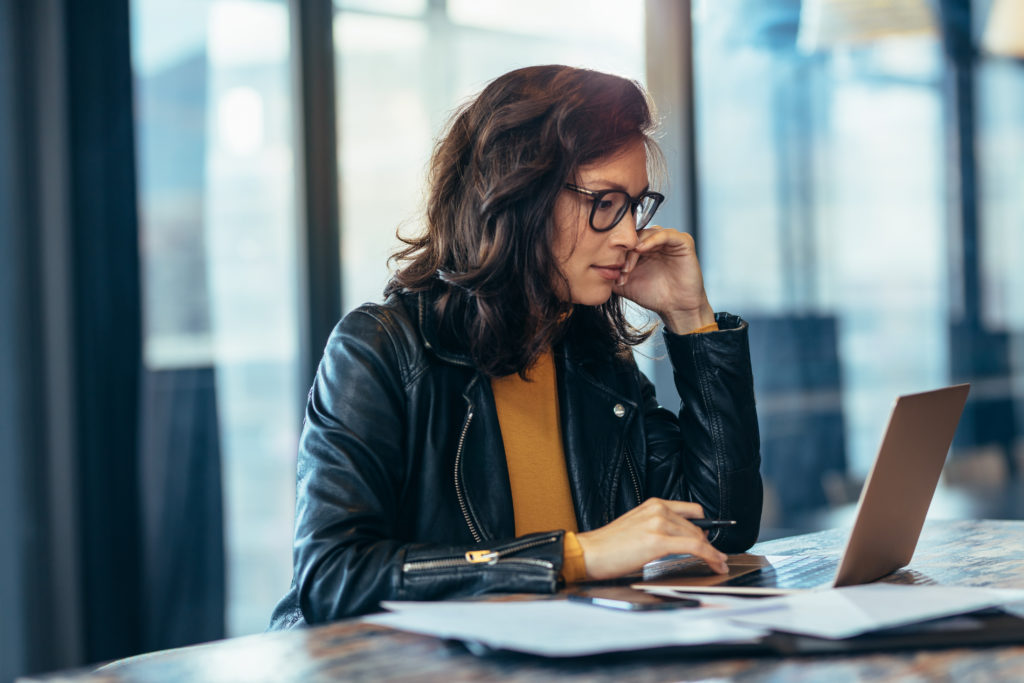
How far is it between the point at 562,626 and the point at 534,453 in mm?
759

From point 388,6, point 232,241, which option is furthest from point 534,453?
point 388,6

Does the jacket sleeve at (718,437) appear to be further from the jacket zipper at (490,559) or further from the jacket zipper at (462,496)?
the jacket zipper at (490,559)

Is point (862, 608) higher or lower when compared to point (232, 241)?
lower

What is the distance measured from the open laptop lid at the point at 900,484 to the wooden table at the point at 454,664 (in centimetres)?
20

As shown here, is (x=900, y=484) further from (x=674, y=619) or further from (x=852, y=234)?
(x=852, y=234)

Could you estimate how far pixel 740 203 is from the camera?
12.1 feet

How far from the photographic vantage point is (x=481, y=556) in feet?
3.72

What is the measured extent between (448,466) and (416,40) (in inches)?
82.4

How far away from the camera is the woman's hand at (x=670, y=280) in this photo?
1.74 metres

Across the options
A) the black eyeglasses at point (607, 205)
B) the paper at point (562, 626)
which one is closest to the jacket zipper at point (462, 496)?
the black eyeglasses at point (607, 205)

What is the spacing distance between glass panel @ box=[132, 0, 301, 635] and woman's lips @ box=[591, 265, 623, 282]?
1605 millimetres

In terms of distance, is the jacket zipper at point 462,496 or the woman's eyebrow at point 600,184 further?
the woman's eyebrow at point 600,184

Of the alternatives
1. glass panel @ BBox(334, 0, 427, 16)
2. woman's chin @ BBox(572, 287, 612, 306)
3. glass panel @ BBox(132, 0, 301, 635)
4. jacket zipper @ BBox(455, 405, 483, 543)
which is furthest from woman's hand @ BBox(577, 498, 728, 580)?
glass panel @ BBox(334, 0, 427, 16)

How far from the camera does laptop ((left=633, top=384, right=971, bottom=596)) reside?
1.02m
